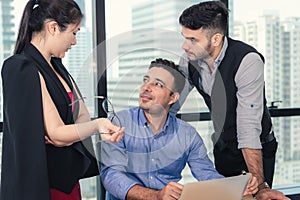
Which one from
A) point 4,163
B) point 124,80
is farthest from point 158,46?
point 4,163

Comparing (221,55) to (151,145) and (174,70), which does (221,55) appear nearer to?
(174,70)

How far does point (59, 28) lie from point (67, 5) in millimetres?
77

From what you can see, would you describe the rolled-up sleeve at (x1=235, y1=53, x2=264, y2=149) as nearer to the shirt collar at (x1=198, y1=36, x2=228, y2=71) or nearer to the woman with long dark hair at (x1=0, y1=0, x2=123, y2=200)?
the shirt collar at (x1=198, y1=36, x2=228, y2=71)

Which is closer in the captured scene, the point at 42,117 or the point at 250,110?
the point at 42,117

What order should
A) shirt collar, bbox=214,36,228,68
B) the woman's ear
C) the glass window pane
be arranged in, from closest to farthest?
the woman's ear < shirt collar, bbox=214,36,228,68 < the glass window pane

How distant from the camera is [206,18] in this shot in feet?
6.02

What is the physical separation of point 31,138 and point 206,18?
2.65 ft

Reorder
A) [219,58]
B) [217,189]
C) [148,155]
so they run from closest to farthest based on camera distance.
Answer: [217,189]
[148,155]
[219,58]

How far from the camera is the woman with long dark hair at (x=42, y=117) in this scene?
1.45m

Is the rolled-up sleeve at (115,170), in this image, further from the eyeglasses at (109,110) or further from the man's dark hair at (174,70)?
the man's dark hair at (174,70)

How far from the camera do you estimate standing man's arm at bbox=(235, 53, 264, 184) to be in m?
1.80

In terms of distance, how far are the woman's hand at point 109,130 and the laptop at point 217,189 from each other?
26 cm

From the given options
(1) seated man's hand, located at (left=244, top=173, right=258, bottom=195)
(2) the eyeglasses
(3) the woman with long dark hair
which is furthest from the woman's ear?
(1) seated man's hand, located at (left=244, top=173, right=258, bottom=195)

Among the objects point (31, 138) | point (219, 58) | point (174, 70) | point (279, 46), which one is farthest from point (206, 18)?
Answer: point (279, 46)
